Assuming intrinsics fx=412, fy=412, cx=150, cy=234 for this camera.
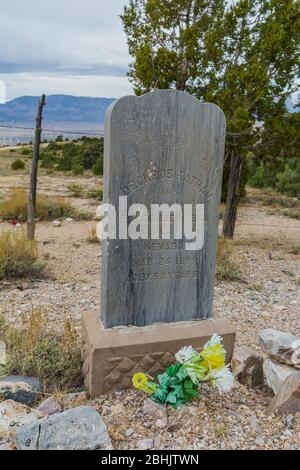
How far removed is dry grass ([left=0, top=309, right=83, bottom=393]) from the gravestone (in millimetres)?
197

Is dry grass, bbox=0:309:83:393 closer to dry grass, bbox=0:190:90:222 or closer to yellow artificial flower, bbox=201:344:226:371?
yellow artificial flower, bbox=201:344:226:371

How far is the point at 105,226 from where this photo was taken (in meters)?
3.17

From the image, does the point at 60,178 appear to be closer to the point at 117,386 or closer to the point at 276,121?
the point at 276,121

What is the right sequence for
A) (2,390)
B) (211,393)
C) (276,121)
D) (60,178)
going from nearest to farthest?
1. (2,390)
2. (211,393)
3. (276,121)
4. (60,178)

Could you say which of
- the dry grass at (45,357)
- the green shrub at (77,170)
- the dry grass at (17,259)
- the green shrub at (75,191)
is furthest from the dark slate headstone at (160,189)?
the green shrub at (77,170)

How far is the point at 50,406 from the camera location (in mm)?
2787

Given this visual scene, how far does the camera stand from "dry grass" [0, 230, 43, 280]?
589 centimetres

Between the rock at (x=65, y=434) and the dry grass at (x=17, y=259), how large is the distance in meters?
3.71

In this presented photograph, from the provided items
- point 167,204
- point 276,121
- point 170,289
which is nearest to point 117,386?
point 170,289

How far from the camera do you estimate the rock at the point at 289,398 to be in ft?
9.38

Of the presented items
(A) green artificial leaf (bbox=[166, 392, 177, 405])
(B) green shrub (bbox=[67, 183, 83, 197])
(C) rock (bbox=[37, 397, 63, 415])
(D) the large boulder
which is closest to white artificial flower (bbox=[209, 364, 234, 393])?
(A) green artificial leaf (bbox=[166, 392, 177, 405])

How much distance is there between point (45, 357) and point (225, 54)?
6640mm

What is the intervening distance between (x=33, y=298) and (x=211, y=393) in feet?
9.06

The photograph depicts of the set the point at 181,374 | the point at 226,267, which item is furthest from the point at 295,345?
the point at 226,267
